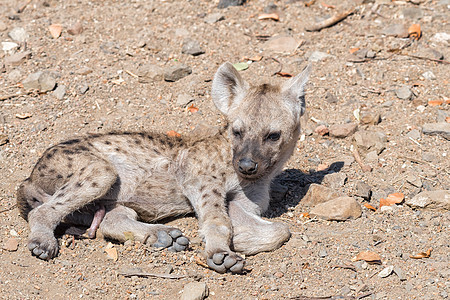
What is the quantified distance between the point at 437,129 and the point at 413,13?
2251 millimetres

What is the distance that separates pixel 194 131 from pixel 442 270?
2693mm

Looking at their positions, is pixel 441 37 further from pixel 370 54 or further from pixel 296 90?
pixel 296 90

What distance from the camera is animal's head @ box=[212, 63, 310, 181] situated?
4.89 m

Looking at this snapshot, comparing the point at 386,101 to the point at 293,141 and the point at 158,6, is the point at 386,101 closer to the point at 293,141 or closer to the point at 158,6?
the point at 293,141

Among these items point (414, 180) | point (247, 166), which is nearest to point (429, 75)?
point (414, 180)

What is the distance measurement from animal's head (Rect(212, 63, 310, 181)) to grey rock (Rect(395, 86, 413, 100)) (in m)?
1.93

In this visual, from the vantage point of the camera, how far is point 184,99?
22.2 ft

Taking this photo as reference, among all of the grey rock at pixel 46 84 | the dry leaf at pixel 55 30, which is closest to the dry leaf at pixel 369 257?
the grey rock at pixel 46 84

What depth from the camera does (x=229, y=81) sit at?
5344mm

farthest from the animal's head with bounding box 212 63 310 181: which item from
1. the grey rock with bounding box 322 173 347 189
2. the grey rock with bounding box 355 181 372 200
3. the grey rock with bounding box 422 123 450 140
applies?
the grey rock with bounding box 422 123 450 140

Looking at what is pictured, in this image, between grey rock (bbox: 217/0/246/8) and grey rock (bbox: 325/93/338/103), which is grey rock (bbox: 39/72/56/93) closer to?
grey rock (bbox: 217/0/246/8)

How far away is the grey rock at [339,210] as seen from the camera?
16.8 ft

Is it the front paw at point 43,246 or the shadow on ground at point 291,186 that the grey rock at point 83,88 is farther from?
the front paw at point 43,246

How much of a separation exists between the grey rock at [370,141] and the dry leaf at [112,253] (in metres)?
2.73
